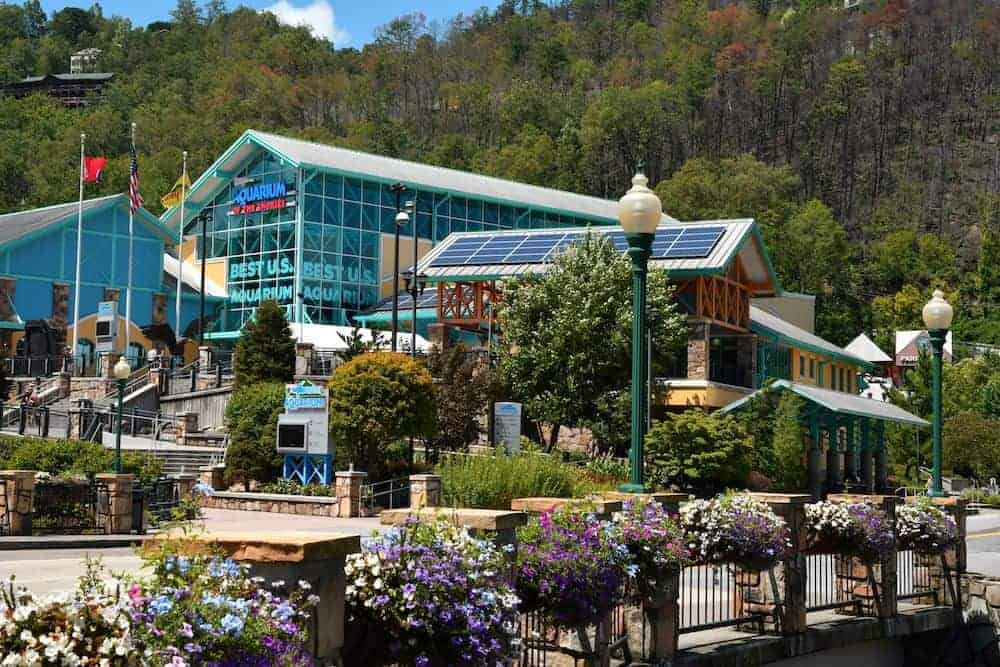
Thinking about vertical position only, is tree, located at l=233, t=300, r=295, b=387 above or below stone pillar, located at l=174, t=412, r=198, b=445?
above

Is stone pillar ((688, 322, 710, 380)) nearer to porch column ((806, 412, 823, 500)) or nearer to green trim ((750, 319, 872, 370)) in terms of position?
porch column ((806, 412, 823, 500))

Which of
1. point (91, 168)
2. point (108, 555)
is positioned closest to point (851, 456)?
point (91, 168)

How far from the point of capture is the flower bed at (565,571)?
9.73 m

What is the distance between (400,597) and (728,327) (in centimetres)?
3948

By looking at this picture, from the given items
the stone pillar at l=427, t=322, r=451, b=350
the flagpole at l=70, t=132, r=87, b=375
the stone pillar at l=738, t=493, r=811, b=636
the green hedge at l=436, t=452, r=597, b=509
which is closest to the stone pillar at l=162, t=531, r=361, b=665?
the stone pillar at l=738, t=493, r=811, b=636

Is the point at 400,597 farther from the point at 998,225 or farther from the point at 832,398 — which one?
the point at 998,225

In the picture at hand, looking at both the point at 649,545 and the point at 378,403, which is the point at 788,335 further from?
the point at 649,545

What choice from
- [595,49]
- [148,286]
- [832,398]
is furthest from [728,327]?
[595,49]

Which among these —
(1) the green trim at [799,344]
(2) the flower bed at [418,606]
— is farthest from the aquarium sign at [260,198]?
(2) the flower bed at [418,606]

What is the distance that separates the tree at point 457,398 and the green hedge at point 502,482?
9515 millimetres

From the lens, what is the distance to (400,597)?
783 centimetres

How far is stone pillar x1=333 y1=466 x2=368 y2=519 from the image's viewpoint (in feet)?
100

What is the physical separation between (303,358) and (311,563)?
4020cm

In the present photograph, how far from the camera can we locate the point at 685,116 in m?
142
